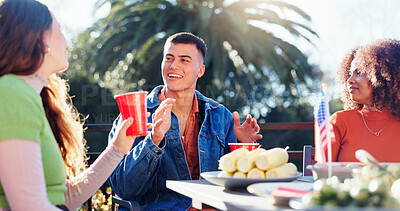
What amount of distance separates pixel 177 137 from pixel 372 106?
50.7 inches

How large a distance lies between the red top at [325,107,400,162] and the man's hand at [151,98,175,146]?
1015mm

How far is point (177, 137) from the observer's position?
2.98 meters

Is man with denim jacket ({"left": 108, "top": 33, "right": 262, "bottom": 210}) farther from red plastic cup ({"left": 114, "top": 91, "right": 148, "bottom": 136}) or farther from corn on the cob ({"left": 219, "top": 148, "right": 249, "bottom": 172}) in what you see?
corn on the cob ({"left": 219, "top": 148, "right": 249, "bottom": 172})

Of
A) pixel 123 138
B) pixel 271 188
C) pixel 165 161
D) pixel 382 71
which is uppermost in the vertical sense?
pixel 382 71

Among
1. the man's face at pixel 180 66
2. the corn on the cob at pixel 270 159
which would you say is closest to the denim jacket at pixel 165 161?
the man's face at pixel 180 66

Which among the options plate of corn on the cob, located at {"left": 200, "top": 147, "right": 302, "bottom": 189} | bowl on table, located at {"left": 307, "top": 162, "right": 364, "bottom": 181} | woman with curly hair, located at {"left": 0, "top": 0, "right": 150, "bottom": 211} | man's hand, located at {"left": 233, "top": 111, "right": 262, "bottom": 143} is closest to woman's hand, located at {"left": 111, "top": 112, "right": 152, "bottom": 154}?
woman with curly hair, located at {"left": 0, "top": 0, "right": 150, "bottom": 211}

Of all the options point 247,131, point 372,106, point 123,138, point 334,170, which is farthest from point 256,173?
point 372,106

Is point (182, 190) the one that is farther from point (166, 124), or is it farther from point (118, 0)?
point (118, 0)

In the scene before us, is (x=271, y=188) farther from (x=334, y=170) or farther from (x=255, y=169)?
(x=334, y=170)

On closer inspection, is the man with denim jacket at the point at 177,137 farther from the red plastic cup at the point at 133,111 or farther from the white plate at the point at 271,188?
the white plate at the point at 271,188

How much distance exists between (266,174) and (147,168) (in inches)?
36.9

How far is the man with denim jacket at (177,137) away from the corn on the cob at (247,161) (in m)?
0.62

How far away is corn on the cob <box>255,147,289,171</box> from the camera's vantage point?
1793mm

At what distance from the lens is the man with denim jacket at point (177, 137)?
2.57 metres
